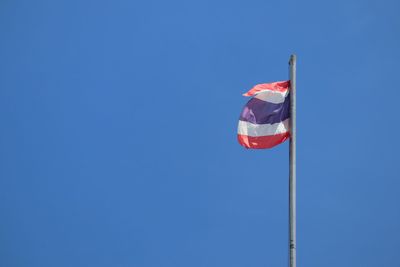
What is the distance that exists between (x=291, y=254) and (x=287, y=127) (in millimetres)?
4391

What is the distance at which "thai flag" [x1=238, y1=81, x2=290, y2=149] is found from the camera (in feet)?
58.6

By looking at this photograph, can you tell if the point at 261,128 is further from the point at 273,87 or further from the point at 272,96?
the point at 273,87

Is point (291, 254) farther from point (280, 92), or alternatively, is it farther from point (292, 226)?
point (280, 92)

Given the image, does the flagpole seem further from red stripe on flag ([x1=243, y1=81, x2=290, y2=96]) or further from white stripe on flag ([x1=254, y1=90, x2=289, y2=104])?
red stripe on flag ([x1=243, y1=81, x2=290, y2=96])

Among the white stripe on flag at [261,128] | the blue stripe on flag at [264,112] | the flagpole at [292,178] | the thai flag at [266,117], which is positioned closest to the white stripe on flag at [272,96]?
the thai flag at [266,117]

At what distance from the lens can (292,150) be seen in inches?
637

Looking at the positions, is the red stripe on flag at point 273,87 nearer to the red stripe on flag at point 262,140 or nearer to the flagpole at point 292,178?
the flagpole at point 292,178

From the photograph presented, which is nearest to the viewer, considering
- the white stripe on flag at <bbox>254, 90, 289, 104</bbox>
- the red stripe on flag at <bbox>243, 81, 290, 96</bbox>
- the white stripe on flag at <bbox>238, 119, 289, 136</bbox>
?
the white stripe on flag at <bbox>238, 119, 289, 136</bbox>

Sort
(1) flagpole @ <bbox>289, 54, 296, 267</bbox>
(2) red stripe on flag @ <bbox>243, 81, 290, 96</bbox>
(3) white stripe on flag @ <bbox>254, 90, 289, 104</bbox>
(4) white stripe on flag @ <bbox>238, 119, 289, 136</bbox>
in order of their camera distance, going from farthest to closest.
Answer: (2) red stripe on flag @ <bbox>243, 81, 290, 96</bbox> → (3) white stripe on flag @ <bbox>254, 90, 289, 104</bbox> → (4) white stripe on flag @ <bbox>238, 119, 289, 136</bbox> → (1) flagpole @ <bbox>289, 54, 296, 267</bbox>

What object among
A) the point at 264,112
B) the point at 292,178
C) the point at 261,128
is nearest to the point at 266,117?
the point at 264,112

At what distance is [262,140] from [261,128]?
1.36 ft

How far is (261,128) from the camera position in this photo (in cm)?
1852

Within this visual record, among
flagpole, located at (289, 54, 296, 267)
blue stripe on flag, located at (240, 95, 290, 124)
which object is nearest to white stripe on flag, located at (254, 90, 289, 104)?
blue stripe on flag, located at (240, 95, 290, 124)

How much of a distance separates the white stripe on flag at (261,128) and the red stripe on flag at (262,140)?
4.3 inches
